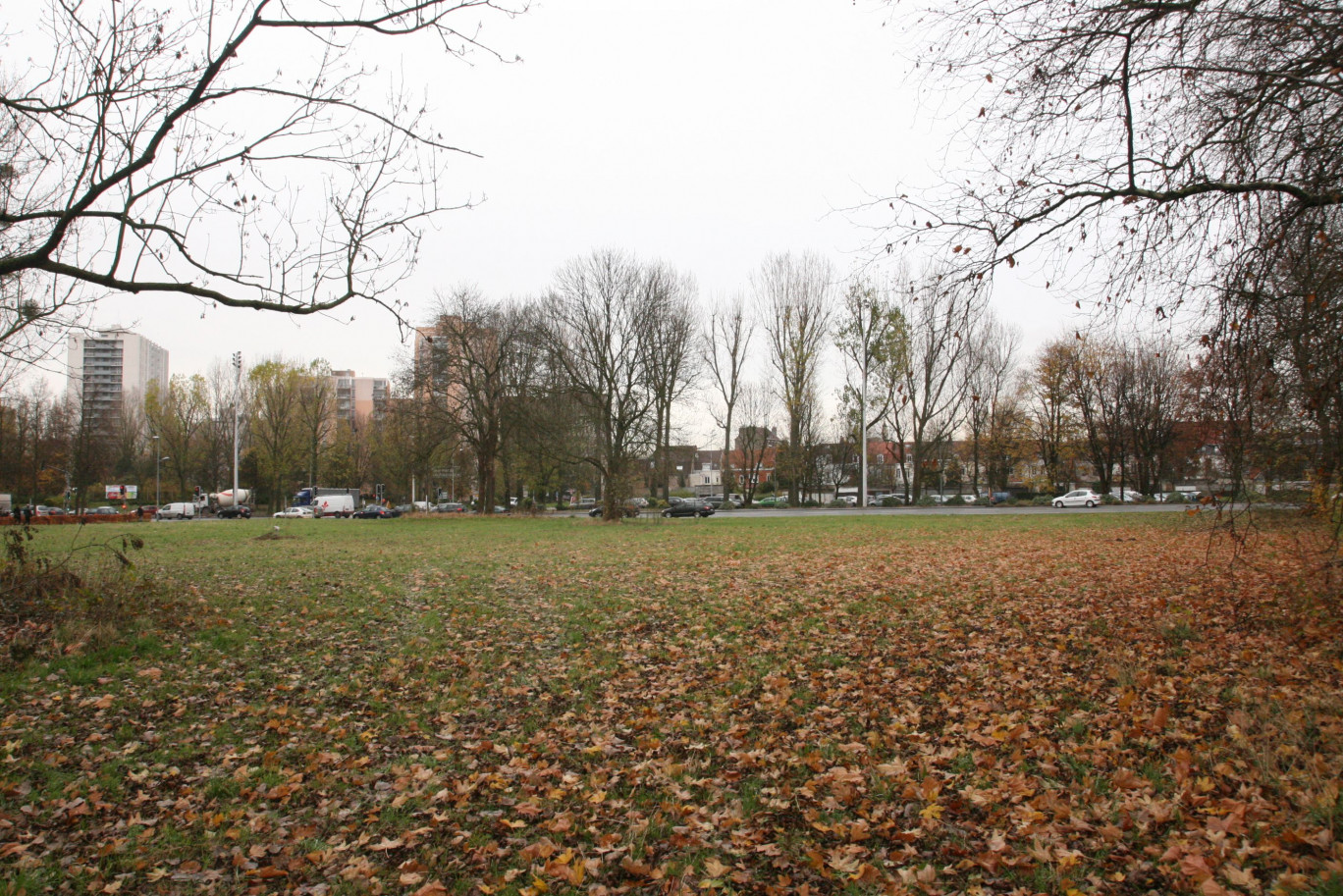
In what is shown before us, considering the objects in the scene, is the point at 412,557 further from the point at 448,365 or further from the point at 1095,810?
the point at 448,365

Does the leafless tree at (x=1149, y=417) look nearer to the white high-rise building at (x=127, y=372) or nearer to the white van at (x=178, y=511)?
the white high-rise building at (x=127, y=372)

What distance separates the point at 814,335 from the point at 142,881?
157ft

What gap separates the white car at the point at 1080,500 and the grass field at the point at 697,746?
3739cm

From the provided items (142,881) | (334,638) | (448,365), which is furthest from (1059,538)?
(448,365)

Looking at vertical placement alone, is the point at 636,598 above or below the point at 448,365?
below

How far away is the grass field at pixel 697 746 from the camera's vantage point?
349cm

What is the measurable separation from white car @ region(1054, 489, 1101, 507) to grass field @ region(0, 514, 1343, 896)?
37389mm

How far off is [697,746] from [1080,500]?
45656mm

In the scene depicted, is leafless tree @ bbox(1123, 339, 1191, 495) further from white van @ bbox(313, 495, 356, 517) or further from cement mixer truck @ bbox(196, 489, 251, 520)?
cement mixer truck @ bbox(196, 489, 251, 520)

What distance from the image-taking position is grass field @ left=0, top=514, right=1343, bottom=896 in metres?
3.49

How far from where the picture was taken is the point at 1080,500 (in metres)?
43.5

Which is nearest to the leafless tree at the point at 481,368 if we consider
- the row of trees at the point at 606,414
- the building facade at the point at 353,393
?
the row of trees at the point at 606,414

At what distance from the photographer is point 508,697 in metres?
6.13

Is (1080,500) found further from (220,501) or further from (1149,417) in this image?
(220,501)
